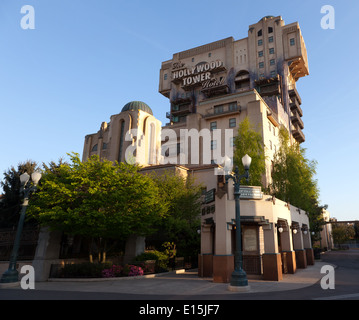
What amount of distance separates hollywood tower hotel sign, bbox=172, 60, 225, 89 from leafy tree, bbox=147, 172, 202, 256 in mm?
40919

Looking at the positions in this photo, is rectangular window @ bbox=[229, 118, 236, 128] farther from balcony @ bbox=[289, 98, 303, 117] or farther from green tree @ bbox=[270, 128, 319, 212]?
balcony @ bbox=[289, 98, 303, 117]

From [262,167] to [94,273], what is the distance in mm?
18193

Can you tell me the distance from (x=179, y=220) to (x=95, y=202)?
843cm

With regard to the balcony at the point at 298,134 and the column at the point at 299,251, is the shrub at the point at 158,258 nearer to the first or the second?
the column at the point at 299,251

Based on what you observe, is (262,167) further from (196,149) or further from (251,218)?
(196,149)

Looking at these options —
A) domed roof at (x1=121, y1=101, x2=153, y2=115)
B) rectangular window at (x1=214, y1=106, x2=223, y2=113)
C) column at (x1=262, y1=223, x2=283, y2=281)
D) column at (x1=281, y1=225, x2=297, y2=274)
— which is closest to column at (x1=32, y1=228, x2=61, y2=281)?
column at (x1=262, y1=223, x2=283, y2=281)

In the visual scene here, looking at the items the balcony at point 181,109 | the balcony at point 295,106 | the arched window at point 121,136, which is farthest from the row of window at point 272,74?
the arched window at point 121,136

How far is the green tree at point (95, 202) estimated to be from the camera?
16.9 m

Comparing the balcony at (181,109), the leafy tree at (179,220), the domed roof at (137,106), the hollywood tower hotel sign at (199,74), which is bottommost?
the leafy tree at (179,220)

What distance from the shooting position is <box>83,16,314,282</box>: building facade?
1642cm

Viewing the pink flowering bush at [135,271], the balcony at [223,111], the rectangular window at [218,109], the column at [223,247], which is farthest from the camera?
the rectangular window at [218,109]

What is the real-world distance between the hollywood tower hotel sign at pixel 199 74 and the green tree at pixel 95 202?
47.2m
